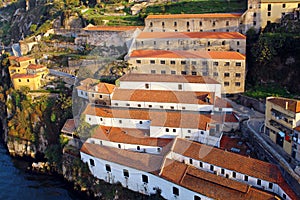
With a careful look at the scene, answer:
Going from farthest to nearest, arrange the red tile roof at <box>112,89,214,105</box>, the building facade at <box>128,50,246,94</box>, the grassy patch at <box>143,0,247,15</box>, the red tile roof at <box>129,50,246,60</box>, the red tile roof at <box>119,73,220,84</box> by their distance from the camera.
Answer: the grassy patch at <box>143,0,247,15</box> < the red tile roof at <box>129,50,246,60</box> < the building facade at <box>128,50,246,94</box> < the red tile roof at <box>119,73,220,84</box> < the red tile roof at <box>112,89,214,105</box>

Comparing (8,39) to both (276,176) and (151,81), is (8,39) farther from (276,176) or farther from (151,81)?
(276,176)

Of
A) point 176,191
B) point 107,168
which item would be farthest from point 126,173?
point 176,191

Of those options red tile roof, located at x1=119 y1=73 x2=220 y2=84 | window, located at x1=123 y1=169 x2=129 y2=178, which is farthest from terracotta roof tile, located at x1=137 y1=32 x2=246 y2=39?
window, located at x1=123 y1=169 x2=129 y2=178

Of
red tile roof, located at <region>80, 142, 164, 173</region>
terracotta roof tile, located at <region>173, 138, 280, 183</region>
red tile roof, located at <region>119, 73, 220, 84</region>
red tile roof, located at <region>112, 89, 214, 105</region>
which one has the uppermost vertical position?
red tile roof, located at <region>119, 73, 220, 84</region>

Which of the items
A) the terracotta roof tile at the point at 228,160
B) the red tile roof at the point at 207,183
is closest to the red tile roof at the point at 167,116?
the terracotta roof tile at the point at 228,160

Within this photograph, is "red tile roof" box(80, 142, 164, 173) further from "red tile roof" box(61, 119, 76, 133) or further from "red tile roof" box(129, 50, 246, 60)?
"red tile roof" box(129, 50, 246, 60)

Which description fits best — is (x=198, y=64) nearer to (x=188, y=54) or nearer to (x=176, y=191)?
(x=188, y=54)
